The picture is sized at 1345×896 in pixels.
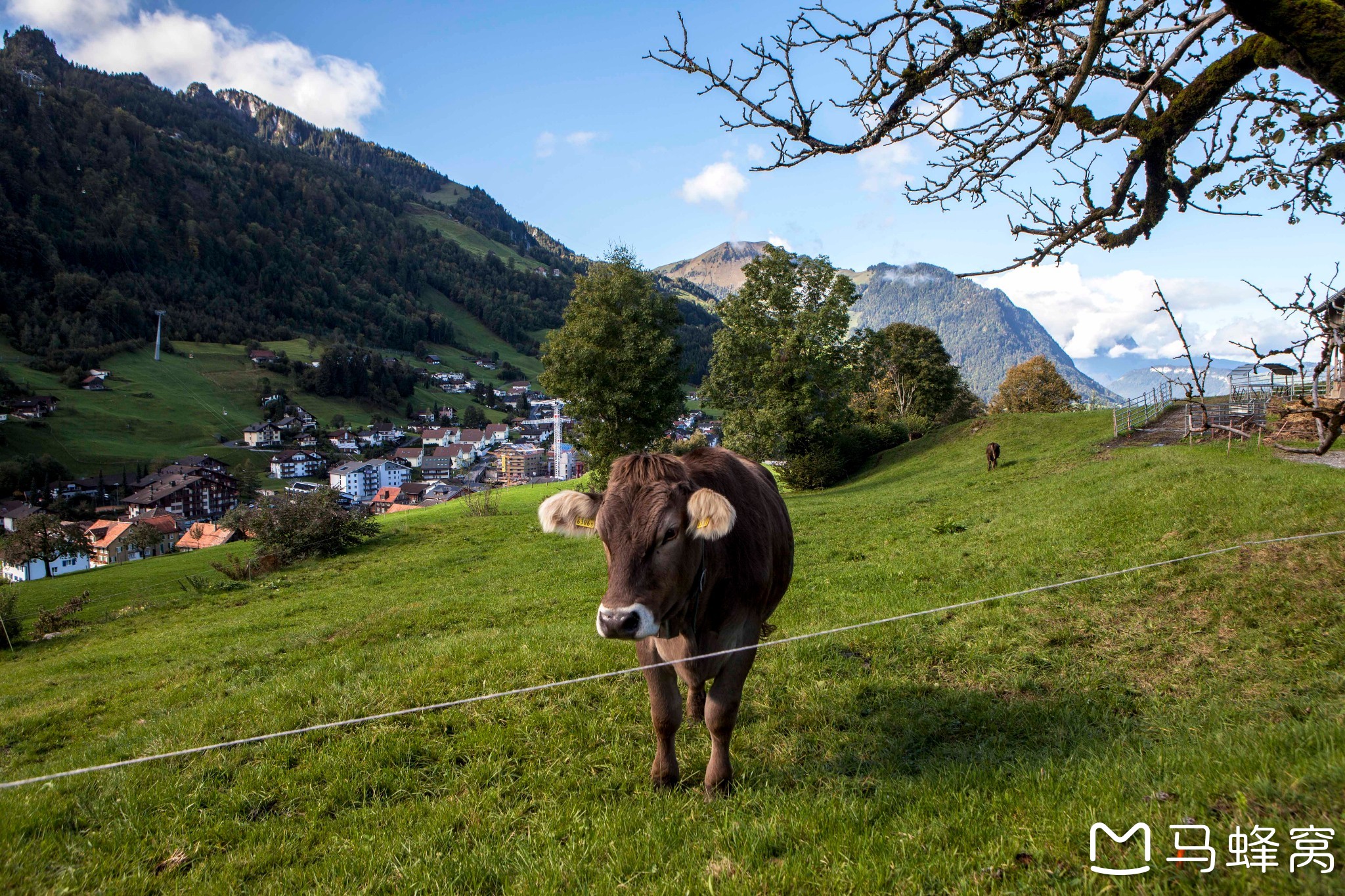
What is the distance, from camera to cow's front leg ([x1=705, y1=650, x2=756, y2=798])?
4.45 metres

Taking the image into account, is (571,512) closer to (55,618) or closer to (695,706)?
(695,706)

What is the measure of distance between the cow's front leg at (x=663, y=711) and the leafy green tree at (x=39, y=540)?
42.6 metres

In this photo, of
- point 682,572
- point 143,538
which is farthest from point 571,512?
point 143,538

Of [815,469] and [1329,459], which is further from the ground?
[1329,459]

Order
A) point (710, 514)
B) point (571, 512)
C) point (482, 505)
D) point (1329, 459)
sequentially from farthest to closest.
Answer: point (482, 505)
point (1329, 459)
point (571, 512)
point (710, 514)

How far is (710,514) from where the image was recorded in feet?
Result: 12.5

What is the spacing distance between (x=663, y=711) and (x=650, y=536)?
151 centimetres

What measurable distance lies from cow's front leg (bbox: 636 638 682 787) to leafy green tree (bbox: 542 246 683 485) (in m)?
27.0

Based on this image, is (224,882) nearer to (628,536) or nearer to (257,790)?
(257,790)

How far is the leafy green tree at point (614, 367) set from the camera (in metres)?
32.6

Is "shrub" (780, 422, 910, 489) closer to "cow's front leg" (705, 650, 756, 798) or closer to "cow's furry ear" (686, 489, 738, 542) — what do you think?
"cow's front leg" (705, 650, 756, 798)

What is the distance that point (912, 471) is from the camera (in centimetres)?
3556

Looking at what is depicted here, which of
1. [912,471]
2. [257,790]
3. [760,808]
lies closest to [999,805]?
[760,808]

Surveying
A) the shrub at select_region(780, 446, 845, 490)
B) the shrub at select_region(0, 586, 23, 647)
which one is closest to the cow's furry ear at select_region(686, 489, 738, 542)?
the shrub at select_region(0, 586, 23, 647)
